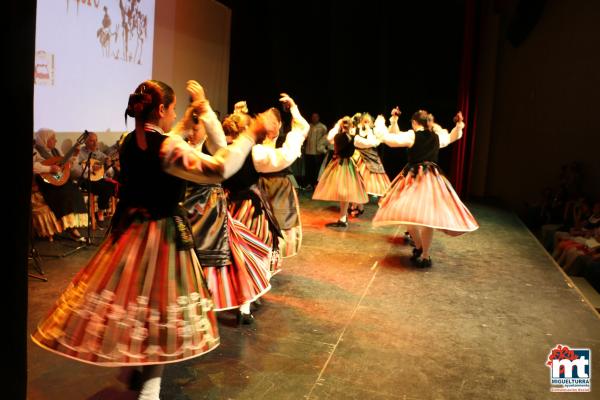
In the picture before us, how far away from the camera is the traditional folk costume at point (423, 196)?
15.6 ft

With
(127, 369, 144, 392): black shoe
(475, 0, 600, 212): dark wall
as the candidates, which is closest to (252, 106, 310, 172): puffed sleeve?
(127, 369, 144, 392): black shoe

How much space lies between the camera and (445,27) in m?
10.6

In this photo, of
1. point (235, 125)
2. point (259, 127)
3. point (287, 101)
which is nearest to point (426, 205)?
point (287, 101)

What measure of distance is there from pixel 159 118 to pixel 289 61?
9280 millimetres

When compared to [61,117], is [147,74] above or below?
above

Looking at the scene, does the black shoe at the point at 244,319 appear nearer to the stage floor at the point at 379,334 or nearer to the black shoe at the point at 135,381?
the stage floor at the point at 379,334

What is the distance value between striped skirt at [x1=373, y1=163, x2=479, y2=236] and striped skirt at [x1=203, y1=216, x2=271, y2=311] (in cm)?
200

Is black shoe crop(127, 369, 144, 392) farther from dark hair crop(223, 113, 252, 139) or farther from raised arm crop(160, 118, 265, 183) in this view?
dark hair crop(223, 113, 252, 139)

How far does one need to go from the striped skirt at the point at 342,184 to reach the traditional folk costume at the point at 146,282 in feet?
15.4

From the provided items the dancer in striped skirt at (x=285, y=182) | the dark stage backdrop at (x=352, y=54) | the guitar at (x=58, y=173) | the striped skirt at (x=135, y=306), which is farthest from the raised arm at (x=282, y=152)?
the dark stage backdrop at (x=352, y=54)

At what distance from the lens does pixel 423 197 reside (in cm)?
484

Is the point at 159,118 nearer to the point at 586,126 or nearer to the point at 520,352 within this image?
the point at 520,352

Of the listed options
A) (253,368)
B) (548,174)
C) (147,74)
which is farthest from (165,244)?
(548,174)

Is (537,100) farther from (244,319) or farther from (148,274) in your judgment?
(148,274)
